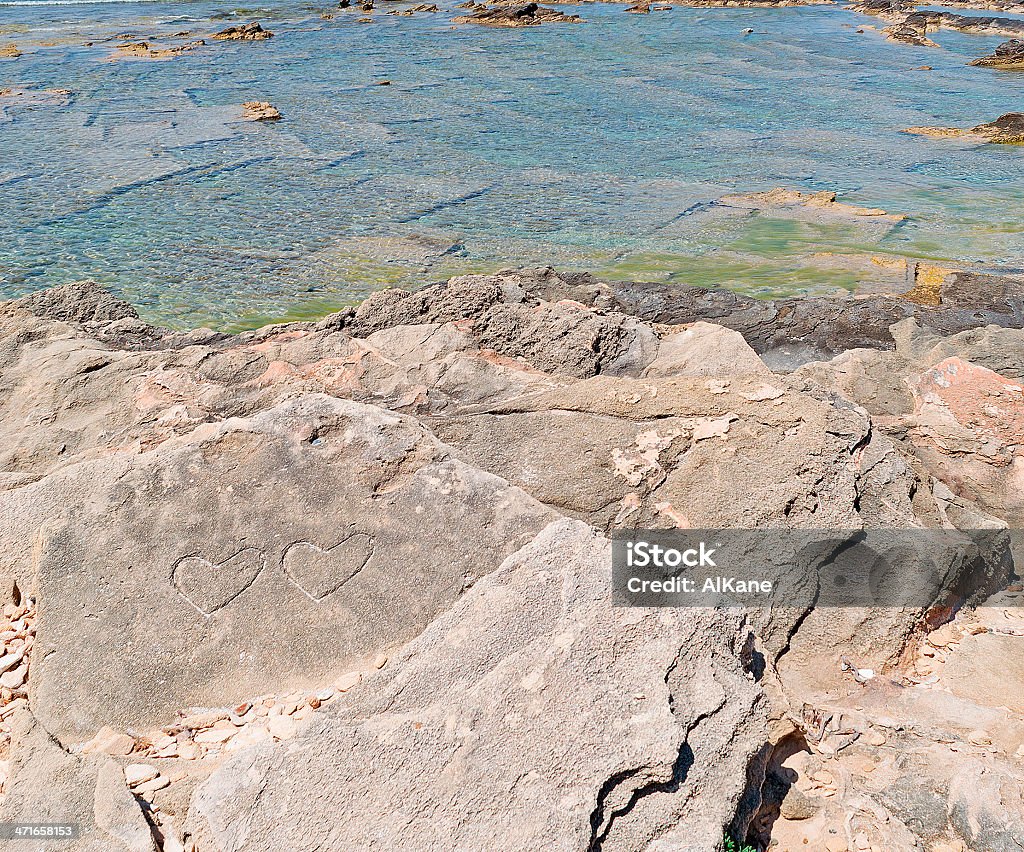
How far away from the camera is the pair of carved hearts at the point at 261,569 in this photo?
12.1 ft

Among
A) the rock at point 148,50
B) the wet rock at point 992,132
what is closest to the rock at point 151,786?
the wet rock at point 992,132

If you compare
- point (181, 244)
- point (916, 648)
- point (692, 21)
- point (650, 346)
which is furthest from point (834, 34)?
point (916, 648)

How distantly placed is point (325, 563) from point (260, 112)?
15899mm

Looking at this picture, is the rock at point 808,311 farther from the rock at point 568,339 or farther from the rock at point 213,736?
the rock at point 213,736

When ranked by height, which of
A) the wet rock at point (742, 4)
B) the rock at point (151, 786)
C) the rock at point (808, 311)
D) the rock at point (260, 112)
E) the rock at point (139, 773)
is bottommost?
the wet rock at point (742, 4)

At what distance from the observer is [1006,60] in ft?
82.1

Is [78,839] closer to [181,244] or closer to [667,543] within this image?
[667,543]

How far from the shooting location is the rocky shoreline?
2.64 meters

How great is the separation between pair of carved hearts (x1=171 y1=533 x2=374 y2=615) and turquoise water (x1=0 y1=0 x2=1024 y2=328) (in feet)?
18.0

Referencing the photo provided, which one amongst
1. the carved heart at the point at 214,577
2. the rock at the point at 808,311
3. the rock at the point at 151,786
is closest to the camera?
the rock at the point at 151,786

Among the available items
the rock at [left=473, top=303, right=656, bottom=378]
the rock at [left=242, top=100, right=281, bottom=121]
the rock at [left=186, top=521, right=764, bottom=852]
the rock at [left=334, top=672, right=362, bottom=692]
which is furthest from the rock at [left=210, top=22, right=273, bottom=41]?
the rock at [left=186, top=521, right=764, bottom=852]

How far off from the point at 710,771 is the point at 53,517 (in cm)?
298

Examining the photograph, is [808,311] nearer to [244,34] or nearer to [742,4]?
[244,34]

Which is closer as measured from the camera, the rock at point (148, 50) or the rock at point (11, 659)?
the rock at point (11, 659)
